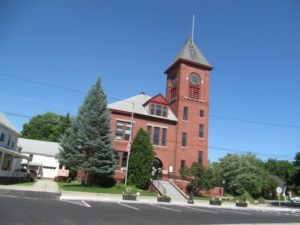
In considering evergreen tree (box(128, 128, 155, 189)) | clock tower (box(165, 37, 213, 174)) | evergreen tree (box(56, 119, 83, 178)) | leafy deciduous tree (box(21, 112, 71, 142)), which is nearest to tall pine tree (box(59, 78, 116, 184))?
evergreen tree (box(56, 119, 83, 178))

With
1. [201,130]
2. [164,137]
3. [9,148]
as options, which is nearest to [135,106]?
[164,137]

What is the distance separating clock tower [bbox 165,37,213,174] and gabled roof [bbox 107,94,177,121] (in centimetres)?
225

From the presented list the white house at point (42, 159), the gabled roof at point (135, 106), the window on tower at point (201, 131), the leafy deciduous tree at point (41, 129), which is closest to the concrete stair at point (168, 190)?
the window on tower at point (201, 131)

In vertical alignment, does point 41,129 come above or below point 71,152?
above

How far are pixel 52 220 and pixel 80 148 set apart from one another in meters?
22.8

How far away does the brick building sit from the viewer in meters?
42.8

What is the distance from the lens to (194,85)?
159ft

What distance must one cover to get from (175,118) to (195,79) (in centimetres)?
756

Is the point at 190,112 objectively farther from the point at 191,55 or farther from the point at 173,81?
the point at 191,55

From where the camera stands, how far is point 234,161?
4797 cm

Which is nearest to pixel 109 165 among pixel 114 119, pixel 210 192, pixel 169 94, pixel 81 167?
pixel 81 167

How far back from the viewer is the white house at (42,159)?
5781 centimetres

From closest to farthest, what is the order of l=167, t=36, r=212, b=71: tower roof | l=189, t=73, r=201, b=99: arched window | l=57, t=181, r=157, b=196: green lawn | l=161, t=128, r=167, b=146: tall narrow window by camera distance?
1. l=57, t=181, r=157, b=196: green lawn
2. l=161, t=128, r=167, b=146: tall narrow window
3. l=189, t=73, r=201, b=99: arched window
4. l=167, t=36, r=212, b=71: tower roof

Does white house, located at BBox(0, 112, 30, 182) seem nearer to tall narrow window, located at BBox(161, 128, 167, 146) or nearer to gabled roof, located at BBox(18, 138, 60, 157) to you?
gabled roof, located at BBox(18, 138, 60, 157)
